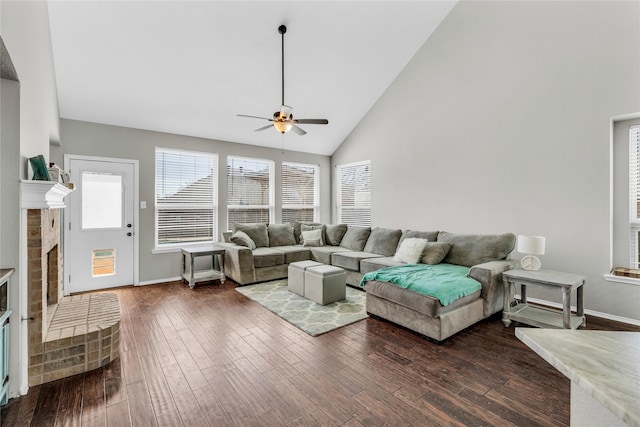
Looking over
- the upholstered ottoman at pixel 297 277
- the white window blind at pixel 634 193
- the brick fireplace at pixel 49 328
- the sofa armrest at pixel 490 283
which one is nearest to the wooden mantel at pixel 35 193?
the brick fireplace at pixel 49 328

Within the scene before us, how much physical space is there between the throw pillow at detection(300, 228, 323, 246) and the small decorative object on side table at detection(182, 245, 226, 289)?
1.66 meters

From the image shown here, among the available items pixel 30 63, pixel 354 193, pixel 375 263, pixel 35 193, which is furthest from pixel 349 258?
pixel 30 63

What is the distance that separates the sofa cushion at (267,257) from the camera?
16.0 ft

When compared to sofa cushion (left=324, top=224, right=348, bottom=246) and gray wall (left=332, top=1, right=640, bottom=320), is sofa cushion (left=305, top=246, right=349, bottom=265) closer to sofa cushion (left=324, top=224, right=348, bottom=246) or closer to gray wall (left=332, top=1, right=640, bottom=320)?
sofa cushion (left=324, top=224, right=348, bottom=246)

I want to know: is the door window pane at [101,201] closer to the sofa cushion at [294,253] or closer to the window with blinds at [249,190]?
the window with blinds at [249,190]

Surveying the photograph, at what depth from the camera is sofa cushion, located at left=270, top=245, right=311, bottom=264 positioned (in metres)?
5.25

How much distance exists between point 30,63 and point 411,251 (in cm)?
436

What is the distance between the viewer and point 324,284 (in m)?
3.78

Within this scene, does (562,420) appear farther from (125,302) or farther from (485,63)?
(125,302)

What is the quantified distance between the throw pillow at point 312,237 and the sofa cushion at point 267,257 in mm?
789

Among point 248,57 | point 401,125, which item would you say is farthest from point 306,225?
point 248,57

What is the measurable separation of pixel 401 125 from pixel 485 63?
5.25 feet

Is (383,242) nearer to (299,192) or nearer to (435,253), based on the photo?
(435,253)

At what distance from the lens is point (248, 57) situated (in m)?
4.05
